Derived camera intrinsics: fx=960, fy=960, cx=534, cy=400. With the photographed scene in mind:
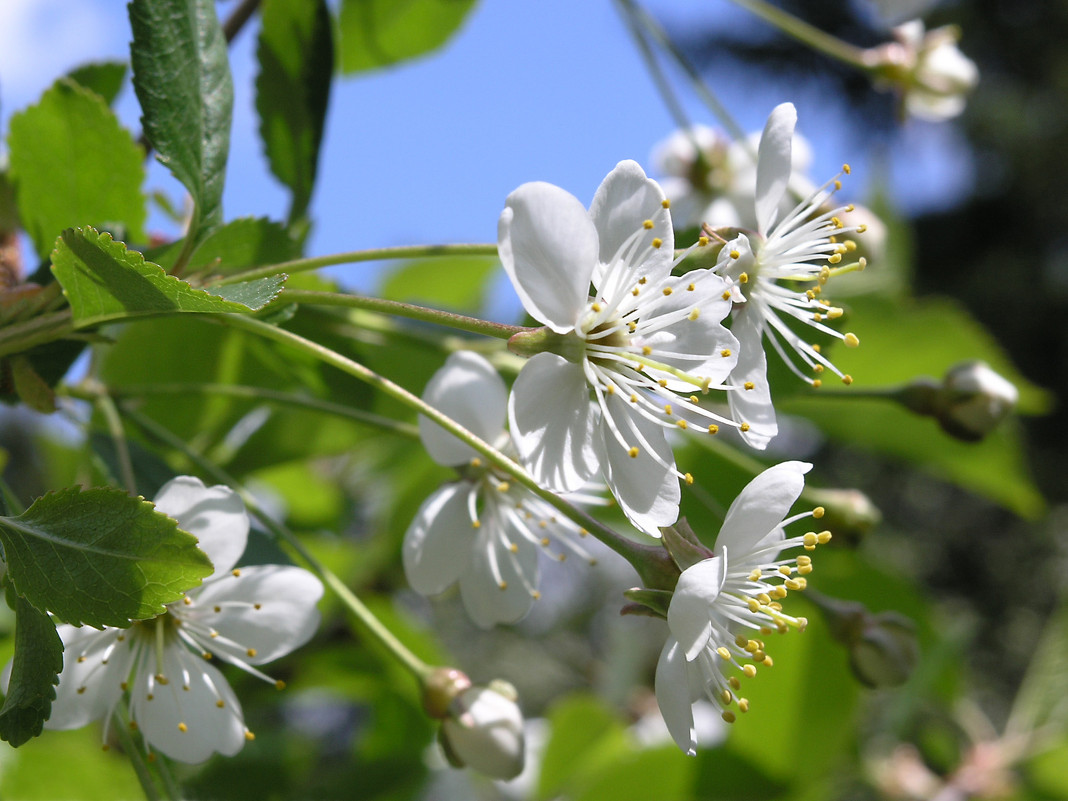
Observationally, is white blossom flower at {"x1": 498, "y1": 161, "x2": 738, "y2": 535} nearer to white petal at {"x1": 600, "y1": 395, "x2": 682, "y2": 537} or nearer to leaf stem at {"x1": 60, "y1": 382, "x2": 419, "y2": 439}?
white petal at {"x1": 600, "y1": 395, "x2": 682, "y2": 537}

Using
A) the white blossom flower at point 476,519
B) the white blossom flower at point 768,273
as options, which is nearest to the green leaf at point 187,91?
the white blossom flower at point 476,519

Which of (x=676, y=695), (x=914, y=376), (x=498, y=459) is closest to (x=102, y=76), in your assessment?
(x=498, y=459)

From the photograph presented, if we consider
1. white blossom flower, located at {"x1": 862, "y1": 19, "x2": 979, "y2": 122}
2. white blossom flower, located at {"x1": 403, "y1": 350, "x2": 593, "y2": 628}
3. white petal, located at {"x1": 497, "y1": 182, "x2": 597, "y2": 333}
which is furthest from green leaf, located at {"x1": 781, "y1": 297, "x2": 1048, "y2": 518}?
white petal, located at {"x1": 497, "y1": 182, "x2": 597, "y2": 333}

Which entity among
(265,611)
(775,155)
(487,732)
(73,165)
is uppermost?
(73,165)

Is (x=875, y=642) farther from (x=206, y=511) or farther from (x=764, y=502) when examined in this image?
(x=206, y=511)

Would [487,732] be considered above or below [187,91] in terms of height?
below

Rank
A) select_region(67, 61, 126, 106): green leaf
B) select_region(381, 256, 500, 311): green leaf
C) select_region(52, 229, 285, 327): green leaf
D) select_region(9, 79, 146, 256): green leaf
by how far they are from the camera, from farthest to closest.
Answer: select_region(381, 256, 500, 311): green leaf, select_region(67, 61, 126, 106): green leaf, select_region(9, 79, 146, 256): green leaf, select_region(52, 229, 285, 327): green leaf

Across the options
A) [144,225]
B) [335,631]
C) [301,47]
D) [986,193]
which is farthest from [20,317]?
[986,193]
